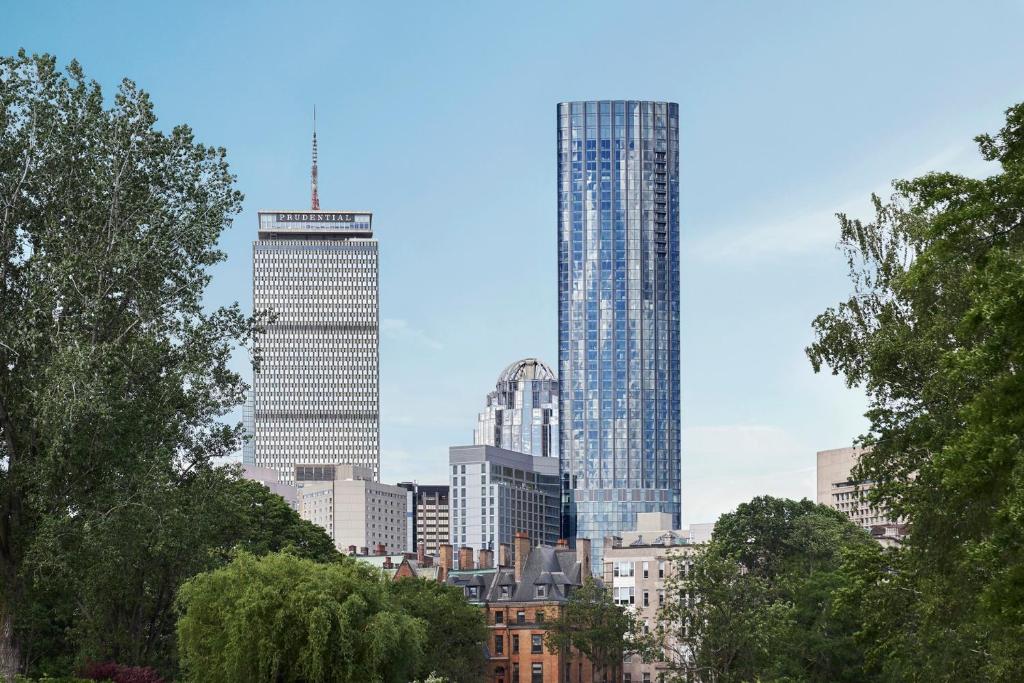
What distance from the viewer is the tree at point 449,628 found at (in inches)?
4001

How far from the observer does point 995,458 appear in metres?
29.3

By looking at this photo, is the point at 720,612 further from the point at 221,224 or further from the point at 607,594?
the point at 221,224

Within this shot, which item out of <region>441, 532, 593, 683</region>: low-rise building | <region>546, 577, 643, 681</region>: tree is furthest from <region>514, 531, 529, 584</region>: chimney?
<region>546, 577, 643, 681</region>: tree

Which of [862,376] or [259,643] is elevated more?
[862,376]

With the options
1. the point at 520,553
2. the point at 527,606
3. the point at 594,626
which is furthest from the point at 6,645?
the point at 520,553

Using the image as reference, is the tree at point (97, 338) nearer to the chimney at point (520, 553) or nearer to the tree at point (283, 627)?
the tree at point (283, 627)

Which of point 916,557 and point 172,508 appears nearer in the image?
point 916,557

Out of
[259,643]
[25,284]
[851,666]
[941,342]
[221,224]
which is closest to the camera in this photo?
[941,342]

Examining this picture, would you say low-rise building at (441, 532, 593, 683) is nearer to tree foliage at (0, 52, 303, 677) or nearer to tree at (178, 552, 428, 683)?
tree at (178, 552, 428, 683)

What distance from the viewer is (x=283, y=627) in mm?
56844

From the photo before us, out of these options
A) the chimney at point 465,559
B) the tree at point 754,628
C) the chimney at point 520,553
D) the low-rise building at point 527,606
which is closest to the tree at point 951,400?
the tree at point 754,628

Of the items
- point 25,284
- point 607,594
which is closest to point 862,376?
point 25,284

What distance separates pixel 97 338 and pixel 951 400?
25676 millimetres

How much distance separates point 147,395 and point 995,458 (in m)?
29.0
